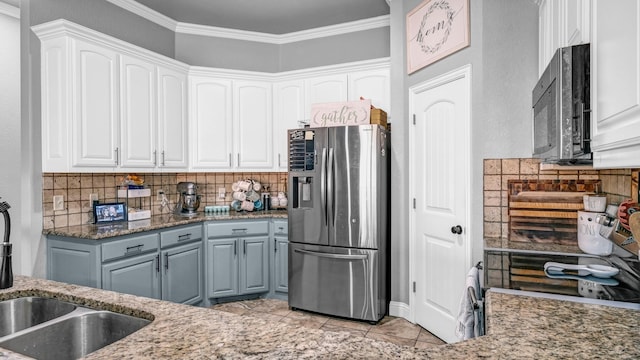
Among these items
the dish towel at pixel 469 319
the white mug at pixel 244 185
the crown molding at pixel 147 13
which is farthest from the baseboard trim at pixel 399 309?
the crown molding at pixel 147 13

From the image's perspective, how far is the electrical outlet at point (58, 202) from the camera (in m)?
2.82

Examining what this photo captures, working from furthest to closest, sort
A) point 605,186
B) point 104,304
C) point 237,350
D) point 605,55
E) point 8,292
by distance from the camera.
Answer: point 605,186
point 8,292
point 104,304
point 605,55
point 237,350

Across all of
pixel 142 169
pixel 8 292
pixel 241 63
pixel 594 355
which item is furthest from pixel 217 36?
pixel 594 355

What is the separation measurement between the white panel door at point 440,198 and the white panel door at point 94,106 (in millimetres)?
2422

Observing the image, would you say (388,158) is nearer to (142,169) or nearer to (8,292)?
(142,169)

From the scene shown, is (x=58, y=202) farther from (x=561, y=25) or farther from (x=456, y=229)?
(x=561, y=25)

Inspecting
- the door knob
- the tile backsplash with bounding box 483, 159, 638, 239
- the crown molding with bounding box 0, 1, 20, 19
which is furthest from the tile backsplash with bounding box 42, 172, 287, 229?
the tile backsplash with bounding box 483, 159, 638, 239

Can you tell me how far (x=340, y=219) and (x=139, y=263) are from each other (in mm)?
1633

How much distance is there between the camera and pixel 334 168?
3207mm

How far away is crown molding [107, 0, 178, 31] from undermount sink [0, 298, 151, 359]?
3.02m

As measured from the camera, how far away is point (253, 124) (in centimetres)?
391

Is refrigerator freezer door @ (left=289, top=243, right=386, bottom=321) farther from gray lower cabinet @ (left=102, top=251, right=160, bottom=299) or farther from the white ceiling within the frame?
the white ceiling

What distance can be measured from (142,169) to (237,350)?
2760 millimetres

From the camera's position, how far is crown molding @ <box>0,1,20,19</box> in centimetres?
253
